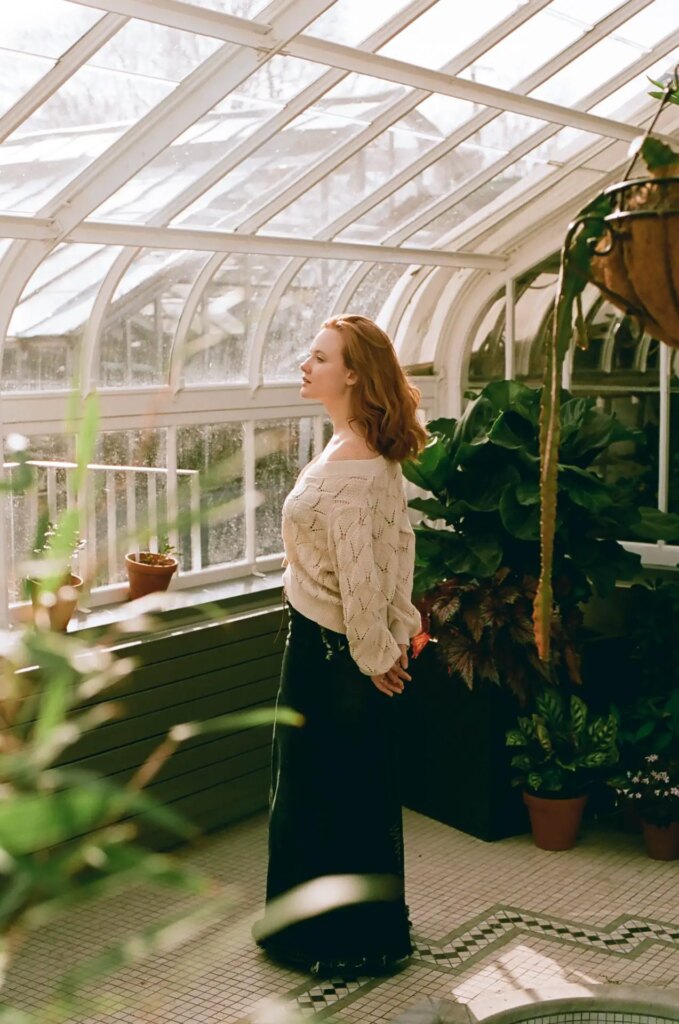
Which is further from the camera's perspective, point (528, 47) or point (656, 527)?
point (656, 527)

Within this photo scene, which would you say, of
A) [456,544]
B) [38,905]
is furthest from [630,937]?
[38,905]

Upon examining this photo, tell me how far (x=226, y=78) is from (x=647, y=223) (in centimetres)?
297

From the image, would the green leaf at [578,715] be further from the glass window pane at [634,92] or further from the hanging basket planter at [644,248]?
the hanging basket planter at [644,248]

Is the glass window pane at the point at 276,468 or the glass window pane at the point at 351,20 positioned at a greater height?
the glass window pane at the point at 351,20

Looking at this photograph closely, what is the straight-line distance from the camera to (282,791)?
12.4ft

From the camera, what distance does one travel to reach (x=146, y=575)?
4891 millimetres

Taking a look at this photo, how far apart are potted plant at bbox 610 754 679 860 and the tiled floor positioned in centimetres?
8

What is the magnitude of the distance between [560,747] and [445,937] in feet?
3.45

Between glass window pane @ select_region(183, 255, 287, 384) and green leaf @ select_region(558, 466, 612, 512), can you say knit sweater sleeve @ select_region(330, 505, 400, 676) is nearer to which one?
green leaf @ select_region(558, 466, 612, 512)

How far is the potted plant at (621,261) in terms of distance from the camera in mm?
1017

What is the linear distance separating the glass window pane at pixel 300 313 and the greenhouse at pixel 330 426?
1cm

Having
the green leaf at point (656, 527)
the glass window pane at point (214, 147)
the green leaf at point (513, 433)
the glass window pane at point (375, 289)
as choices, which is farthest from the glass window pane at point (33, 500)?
the green leaf at point (656, 527)

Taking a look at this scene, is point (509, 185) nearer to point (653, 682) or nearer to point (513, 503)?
point (513, 503)

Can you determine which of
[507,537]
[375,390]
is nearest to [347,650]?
[375,390]
